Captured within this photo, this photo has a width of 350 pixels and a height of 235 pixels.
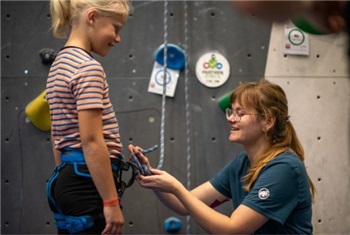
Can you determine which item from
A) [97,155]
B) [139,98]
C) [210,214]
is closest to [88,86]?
[97,155]

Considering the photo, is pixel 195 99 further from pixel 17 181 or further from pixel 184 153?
pixel 17 181

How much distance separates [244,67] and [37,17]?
848mm

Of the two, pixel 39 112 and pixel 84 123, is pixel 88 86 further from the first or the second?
pixel 39 112

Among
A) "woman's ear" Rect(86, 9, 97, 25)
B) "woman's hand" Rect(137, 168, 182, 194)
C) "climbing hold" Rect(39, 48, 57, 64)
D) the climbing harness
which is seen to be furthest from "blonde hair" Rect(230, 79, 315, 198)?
"climbing hold" Rect(39, 48, 57, 64)

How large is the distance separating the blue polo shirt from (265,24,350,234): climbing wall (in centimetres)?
67

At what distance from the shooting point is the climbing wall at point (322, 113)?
6.64 ft

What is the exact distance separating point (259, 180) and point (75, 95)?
52cm

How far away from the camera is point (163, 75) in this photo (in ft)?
6.59

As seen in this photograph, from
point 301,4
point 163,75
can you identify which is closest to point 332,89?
point 163,75

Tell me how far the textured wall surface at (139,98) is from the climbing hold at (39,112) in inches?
1.6

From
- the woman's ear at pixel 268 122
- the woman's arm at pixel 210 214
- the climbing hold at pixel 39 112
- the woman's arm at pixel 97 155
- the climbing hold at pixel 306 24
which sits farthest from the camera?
the climbing hold at pixel 39 112

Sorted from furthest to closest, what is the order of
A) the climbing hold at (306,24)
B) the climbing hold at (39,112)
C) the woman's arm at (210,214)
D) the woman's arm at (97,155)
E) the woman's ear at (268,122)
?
the climbing hold at (39,112), the woman's ear at (268,122), the woman's arm at (210,214), the woman's arm at (97,155), the climbing hold at (306,24)

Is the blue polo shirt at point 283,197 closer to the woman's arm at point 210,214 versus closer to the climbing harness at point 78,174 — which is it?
the woman's arm at point 210,214

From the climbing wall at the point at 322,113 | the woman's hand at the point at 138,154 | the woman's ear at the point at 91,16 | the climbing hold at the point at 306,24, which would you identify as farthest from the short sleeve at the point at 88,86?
the climbing wall at the point at 322,113
